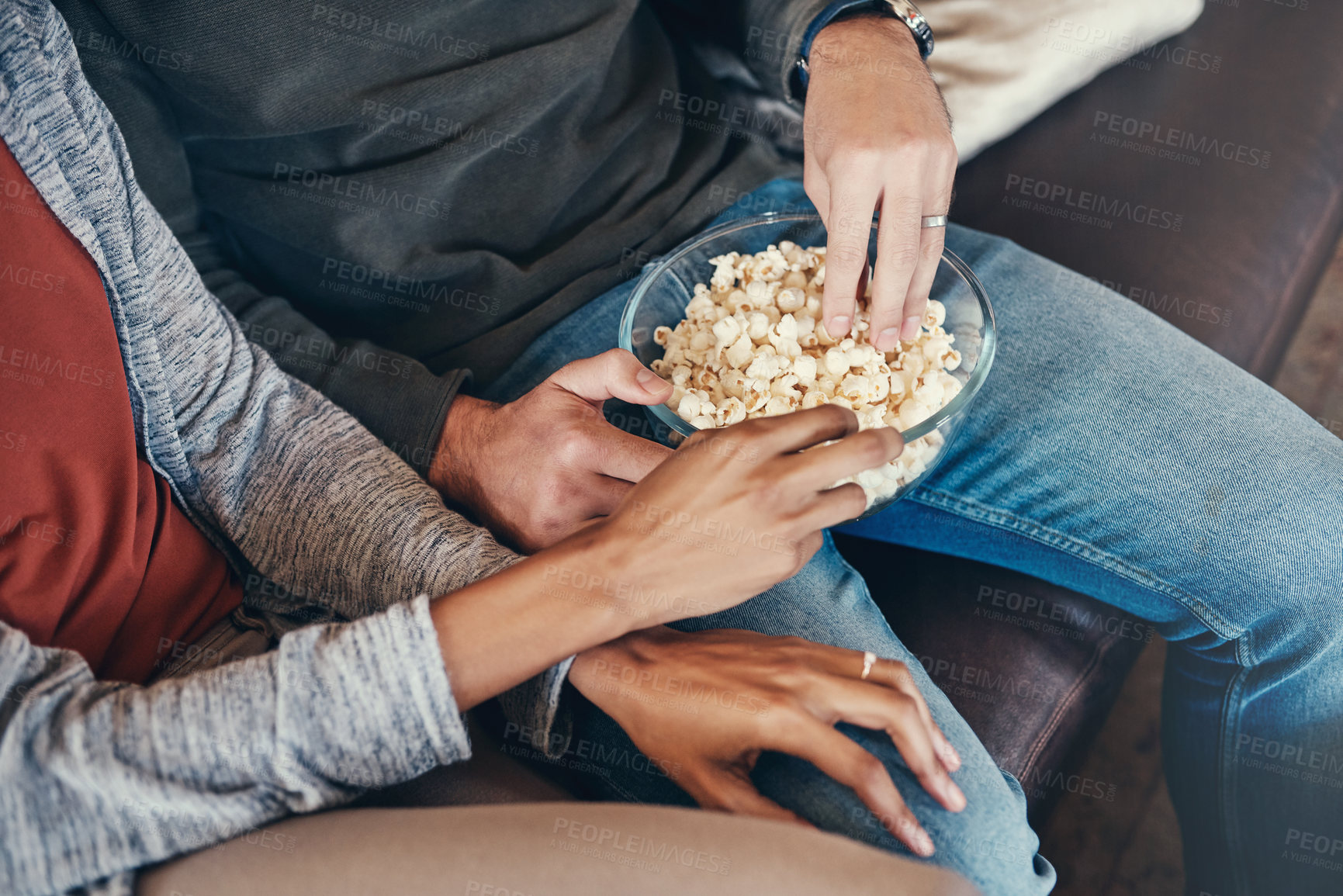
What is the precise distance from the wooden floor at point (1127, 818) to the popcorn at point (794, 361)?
2.52 ft

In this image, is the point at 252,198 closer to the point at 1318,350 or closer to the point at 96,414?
the point at 96,414

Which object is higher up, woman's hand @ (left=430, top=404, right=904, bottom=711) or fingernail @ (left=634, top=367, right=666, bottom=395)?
fingernail @ (left=634, top=367, right=666, bottom=395)

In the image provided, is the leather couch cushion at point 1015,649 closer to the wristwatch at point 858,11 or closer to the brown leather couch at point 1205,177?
the brown leather couch at point 1205,177

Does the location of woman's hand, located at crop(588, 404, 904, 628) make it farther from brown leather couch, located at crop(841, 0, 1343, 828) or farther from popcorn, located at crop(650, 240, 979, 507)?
brown leather couch, located at crop(841, 0, 1343, 828)

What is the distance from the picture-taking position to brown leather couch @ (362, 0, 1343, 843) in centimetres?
93

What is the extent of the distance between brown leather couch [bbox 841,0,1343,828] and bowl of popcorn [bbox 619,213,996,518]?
0.28 metres

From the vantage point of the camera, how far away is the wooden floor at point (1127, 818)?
1.17 meters

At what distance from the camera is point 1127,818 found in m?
1.21

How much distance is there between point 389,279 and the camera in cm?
94

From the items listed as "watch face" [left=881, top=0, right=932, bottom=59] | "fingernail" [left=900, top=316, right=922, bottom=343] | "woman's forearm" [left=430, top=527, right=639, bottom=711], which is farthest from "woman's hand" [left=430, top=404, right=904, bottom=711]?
"watch face" [left=881, top=0, right=932, bottom=59]

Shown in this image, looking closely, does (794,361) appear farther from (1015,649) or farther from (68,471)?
(68,471)

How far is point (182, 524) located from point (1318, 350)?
1.83m

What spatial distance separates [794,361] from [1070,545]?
39 cm

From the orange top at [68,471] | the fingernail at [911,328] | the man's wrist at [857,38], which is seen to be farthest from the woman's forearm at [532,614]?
the man's wrist at [857,38]
